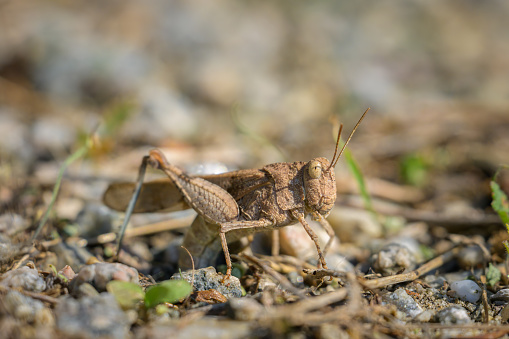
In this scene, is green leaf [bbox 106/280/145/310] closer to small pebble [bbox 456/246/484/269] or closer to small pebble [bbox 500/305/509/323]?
small pebble [bbox 500/305/509/323]

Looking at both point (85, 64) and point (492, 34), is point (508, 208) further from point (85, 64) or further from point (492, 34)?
point (492, 34)

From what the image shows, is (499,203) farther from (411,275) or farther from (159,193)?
(159,193)

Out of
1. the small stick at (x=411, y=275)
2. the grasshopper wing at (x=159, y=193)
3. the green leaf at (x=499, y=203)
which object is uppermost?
the green leaf at (x=499, y=203)

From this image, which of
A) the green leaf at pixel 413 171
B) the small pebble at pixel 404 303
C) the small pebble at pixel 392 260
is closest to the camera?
the small pebble at pixel 404 303

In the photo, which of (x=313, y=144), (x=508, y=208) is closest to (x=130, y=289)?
(x=508, y=208)

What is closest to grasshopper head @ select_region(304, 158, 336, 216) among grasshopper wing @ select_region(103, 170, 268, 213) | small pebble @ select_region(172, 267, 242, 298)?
grasshopper wing @ select_region(103, 170, 268, 213)

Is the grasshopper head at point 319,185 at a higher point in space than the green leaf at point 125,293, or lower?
higher

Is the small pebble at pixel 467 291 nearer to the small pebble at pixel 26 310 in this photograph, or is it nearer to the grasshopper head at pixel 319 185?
the grasshopper head at pixel 319 185

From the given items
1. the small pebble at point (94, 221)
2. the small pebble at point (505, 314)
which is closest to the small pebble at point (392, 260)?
the small pebble at point (505, 314)
